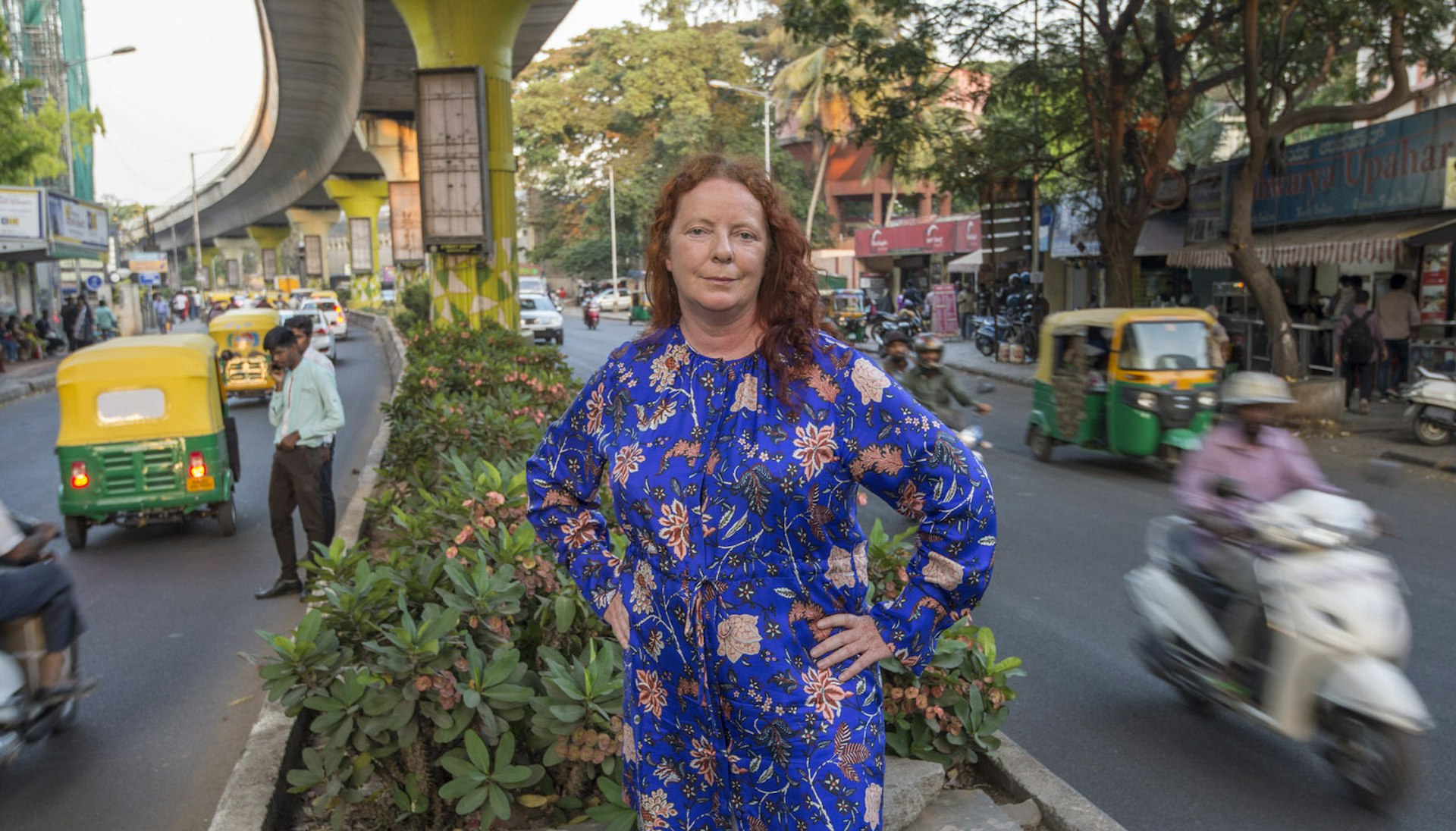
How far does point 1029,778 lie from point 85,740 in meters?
4.13

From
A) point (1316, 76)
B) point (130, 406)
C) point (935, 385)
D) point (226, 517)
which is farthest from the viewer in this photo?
point (1316, 76)

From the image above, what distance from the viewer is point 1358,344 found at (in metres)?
15.7

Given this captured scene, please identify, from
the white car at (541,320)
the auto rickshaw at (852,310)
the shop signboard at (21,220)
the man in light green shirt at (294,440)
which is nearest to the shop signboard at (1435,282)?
the auto rickshaw at (852,310)

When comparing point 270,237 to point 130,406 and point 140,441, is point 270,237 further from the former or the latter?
point 140,441

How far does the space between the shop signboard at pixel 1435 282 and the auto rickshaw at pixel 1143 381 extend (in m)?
6.90

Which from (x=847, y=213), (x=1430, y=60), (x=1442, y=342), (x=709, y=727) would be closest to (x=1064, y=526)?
(x=709, y=727)

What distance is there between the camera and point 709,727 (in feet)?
7.12

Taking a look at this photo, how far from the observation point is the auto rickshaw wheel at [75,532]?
9.27 meters

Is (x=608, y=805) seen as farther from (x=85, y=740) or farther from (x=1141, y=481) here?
(x=1141, y=481)

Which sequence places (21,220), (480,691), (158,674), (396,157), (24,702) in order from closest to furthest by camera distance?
1. (480,691)
2. (24,702)
3. (158,674)
4. (21,220)
5. (396,157)

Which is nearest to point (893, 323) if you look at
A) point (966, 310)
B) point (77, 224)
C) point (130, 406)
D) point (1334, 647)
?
point (966, 310)

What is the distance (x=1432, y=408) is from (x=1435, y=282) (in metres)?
4.72

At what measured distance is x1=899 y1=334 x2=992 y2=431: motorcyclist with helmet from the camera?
32.0ft

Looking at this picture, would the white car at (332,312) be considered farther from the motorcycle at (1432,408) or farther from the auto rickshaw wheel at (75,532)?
the motorcycle at (1432,408)
